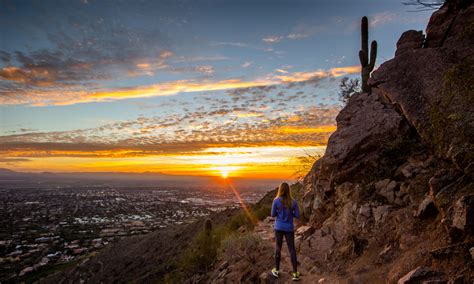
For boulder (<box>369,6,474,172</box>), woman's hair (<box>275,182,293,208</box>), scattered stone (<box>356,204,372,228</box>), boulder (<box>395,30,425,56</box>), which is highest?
boulder (<box>395,30,425,56</box>)

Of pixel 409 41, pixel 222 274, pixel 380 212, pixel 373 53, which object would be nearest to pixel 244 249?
pixel 222 274

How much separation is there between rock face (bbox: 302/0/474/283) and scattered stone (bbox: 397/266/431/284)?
0.06 ft

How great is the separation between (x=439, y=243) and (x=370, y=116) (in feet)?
17.5

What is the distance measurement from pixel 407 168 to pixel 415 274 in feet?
11.6

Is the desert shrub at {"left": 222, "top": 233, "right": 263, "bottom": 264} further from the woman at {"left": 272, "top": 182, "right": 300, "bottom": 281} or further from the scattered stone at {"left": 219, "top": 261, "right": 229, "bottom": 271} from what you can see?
the woman at {"left": 272, "top": 182, "right": 300, "bottom": 281}

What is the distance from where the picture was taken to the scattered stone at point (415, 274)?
→ 485 centimetres

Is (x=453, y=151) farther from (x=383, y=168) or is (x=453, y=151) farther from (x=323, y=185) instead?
(x=323, y=185)

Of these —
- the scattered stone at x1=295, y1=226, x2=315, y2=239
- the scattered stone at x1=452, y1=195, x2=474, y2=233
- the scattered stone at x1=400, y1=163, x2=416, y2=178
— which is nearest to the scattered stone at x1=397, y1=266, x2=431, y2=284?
the scattered stone at x1=452, y1=195, x2=474, y2=233

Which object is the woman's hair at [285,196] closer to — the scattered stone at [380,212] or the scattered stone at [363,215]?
the scattered stone at [363,215]

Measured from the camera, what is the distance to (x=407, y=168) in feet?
25.4

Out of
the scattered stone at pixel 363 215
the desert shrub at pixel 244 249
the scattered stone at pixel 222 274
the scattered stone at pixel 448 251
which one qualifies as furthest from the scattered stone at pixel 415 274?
the scattered stone at pixel 222 274

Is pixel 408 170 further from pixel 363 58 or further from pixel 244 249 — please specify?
pixel 363 58

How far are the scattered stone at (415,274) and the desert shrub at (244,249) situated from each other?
4939 mm

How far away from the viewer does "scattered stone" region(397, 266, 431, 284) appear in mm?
4852
